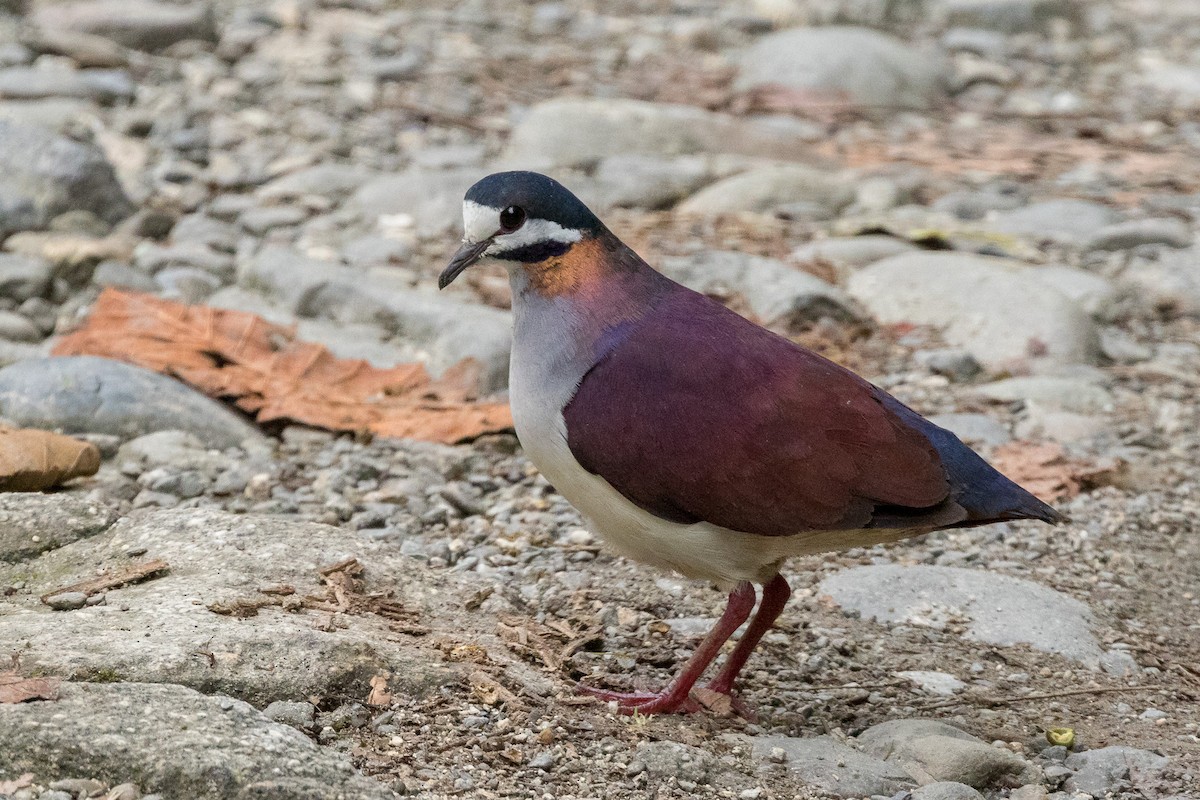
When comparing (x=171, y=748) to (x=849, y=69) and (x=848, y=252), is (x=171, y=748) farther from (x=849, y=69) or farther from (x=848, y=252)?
(x=849, y=69)

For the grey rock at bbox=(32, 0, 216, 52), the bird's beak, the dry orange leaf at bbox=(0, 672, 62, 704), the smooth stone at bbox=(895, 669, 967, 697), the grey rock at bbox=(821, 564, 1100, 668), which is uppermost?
the bird's beak

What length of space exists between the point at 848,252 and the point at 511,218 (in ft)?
13.8

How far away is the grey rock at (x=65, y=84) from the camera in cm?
916

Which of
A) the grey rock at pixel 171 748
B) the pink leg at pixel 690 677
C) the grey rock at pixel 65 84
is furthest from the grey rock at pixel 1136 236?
the grey rock at pixel 171 748

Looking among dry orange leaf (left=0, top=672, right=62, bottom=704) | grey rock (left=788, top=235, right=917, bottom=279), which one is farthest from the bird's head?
grey rock (left=788, top=235, right=917, bottom=279)

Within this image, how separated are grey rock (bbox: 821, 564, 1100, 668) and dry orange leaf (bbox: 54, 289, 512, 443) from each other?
1.73m

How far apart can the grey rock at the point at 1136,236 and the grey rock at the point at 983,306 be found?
3.12ft

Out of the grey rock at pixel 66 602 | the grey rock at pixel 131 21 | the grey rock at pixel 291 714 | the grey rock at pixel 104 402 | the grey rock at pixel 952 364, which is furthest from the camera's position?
the grey rock at pixel 131 21

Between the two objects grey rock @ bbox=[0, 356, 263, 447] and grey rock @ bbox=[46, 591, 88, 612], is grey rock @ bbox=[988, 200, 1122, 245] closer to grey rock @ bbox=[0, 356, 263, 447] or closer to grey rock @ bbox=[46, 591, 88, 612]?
grey rock @ bbox=[0, 356, 263, 447]

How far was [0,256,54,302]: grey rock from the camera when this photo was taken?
6.93m

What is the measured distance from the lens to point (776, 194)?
8750 mm

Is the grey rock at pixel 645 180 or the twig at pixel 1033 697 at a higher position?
the grey rock at pixel 645 180

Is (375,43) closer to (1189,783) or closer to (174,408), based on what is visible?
(174,408)

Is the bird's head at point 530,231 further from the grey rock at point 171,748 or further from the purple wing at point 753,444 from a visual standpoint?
the grey rock at point 171,748
